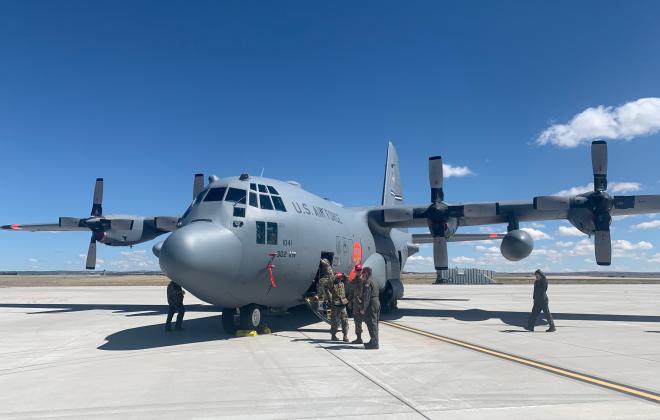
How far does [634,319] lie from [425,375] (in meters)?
13.1

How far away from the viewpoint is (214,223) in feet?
34.7

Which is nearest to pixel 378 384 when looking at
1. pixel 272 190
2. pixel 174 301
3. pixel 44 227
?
pixel 272 190

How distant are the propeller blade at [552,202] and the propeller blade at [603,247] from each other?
1.50 m

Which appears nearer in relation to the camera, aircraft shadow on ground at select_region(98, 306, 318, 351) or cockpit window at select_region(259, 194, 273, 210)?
aircraft shadow on ground at select_region(98, 306, 318, 351)

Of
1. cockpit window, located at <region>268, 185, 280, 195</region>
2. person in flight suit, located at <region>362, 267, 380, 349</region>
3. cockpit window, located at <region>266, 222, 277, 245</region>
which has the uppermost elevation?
cockpit window, located at <region>268, 185, 280, 195</region>

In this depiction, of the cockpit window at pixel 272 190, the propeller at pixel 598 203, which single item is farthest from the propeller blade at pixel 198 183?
the propeller at pixel 598 203

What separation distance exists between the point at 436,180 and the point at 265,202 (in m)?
9.20

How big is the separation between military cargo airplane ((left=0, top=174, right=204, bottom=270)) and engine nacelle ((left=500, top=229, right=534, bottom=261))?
15.0 meters

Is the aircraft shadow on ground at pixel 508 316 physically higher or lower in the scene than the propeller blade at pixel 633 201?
lower

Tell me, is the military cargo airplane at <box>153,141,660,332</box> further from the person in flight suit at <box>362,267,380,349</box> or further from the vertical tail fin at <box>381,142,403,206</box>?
the vertical tail fin at <box>381,142,403,206</box>

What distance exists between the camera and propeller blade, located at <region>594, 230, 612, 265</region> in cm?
1673

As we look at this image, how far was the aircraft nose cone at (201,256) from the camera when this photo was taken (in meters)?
9.47

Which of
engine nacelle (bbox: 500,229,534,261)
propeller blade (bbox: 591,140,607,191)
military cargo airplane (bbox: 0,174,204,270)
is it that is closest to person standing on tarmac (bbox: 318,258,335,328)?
engine nacelle (bbox: 500,229,534,261)

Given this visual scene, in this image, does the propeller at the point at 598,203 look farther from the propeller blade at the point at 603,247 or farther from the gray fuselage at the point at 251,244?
the gray fuselage at the point at 251,244
